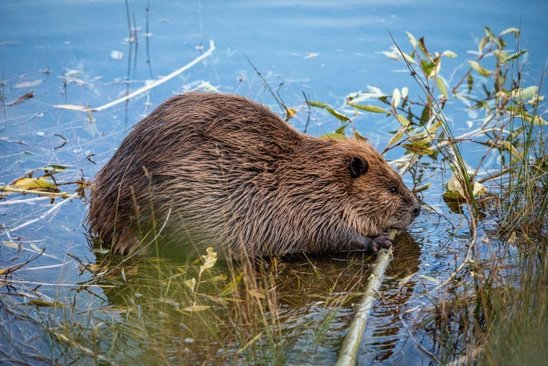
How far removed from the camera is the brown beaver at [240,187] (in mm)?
4281

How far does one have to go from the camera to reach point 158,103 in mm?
6328

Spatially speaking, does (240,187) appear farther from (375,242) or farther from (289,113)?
(289,113)

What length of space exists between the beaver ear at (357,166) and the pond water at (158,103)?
1.59 ft

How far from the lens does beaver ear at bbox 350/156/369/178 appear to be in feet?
15.4

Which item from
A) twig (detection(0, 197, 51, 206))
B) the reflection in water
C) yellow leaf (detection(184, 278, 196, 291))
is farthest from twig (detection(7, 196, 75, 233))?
yellow leaf (detection(184, 278, 196, 291))

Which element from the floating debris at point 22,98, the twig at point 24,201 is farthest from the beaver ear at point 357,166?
the floating debris at point 22,98

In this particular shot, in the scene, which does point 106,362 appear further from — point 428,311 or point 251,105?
point 251,105

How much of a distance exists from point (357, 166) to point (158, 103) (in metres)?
2.20

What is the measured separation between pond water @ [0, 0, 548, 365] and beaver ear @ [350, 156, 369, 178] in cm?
48

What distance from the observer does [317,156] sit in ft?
15.5

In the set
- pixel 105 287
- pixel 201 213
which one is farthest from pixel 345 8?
pixel 105 287

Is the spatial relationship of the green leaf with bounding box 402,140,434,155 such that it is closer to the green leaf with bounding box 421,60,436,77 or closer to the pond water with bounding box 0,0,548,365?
the pond water with bounding box 0,0,548,365

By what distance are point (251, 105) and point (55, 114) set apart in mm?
2239

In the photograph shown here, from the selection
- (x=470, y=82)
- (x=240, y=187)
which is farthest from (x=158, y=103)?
(x=470, y=82)
